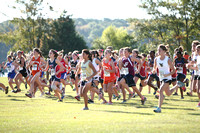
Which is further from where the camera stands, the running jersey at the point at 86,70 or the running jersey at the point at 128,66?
the running jersey at the point at 128,66

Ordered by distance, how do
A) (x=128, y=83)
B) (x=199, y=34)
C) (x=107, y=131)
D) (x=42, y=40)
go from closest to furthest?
(x=107, y=131) < (x=128, y=83) < (x=199, y=34) < (x=42, y=40)

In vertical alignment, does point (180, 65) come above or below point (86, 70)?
above

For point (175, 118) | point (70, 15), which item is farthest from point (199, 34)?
point (175, 118)

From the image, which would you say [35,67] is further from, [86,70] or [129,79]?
[86,70]

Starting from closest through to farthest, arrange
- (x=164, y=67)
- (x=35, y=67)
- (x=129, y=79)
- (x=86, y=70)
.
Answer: (x=164, y=67) → (x=86, y=70) → (x=129, y=79) → (x=35, y=67)

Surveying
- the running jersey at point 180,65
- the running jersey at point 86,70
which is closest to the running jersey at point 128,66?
the running jersey at point 86,70

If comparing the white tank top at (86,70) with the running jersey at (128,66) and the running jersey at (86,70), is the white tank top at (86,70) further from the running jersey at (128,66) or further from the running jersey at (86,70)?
the running jersey at (128,66)

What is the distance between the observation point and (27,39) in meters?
62.1

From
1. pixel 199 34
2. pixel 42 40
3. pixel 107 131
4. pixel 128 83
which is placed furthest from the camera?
pixel 42 40

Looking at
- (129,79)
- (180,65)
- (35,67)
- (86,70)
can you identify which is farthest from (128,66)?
(35,67)

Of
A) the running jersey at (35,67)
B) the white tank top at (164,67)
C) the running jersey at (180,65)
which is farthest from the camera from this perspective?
the running jersey at (35,67)

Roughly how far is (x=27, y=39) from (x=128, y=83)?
169 feet

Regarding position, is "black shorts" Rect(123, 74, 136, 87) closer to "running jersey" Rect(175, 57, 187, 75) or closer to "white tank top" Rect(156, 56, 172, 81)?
"white tank top" Rect(156, 56, 172, 81)

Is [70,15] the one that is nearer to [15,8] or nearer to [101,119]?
[15,8]
